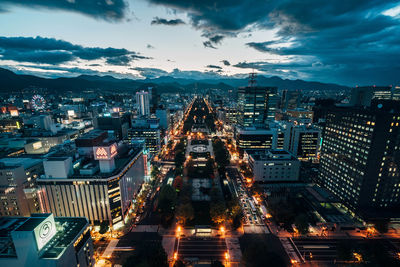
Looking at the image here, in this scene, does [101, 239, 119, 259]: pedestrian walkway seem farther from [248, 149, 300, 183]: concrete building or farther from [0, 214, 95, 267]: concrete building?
[248, 149, 300, 183]: concrete building

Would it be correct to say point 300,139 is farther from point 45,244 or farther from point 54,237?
point 45,244

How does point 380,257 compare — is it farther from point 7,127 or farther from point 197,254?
point 7,127

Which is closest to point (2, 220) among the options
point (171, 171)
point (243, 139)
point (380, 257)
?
point (171, 171)

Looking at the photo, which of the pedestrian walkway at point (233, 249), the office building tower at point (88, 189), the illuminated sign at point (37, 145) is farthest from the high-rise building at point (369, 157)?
the illuminated sign at point (37, 145)

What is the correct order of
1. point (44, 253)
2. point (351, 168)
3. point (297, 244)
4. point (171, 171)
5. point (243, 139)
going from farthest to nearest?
point (243, 139), point (171, 171), point (351, 168), point (297, 244), point (44, 253)

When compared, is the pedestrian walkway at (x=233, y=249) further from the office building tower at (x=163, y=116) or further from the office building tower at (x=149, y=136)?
the office building tower at (x=163, y=116)

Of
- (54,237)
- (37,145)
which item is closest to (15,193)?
(54,237)
